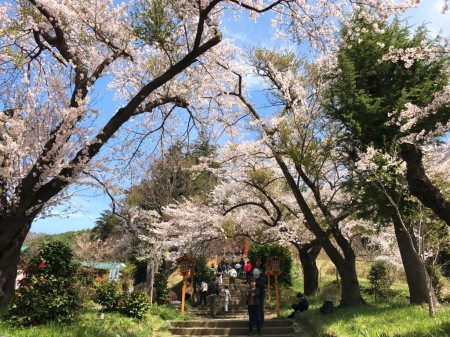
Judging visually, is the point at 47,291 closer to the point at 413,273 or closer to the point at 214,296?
the point at 214,296

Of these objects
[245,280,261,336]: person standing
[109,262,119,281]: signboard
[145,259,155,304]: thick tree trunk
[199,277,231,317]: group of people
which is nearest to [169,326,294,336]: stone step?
[245,280,261,336]: person standing

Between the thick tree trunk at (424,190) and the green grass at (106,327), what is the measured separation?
21.1 ft

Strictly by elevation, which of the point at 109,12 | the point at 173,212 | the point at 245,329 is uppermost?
the point at 109,12

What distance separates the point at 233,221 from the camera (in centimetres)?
1612

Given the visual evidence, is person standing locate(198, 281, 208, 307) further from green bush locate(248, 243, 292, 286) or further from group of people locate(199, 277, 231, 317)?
green bush locate(248, 243, 292, 286)

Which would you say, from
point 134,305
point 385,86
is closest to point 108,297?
point 134,305

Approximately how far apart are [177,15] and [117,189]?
3.88 metres

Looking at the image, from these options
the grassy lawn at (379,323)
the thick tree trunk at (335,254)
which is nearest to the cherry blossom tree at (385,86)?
the thick tree trunk at (335,254)

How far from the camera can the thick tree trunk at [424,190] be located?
5.57 metres

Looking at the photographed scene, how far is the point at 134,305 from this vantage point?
1147cm

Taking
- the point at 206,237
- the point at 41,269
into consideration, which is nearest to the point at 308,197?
the point at 206,237

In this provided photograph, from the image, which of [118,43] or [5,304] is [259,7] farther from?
[5,304]

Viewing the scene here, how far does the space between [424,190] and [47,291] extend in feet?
25.0

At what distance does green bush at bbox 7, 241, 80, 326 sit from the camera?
294 inches
